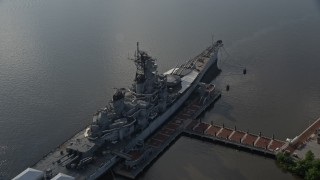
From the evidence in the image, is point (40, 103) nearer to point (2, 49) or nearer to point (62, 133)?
point (62, 133)

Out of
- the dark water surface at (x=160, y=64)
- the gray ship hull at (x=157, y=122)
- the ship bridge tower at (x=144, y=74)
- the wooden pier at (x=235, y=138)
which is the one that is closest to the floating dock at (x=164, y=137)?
the gray ship hull at (x=157, y=122)

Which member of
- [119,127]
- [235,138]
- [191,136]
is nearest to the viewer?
[119,127]

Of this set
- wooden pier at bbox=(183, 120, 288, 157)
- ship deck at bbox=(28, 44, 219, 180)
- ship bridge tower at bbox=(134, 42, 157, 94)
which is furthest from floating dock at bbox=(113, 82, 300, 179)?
ship bridge tower at bbox=(134, 42, 157, 94)

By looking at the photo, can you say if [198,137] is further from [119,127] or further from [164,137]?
[119,127]

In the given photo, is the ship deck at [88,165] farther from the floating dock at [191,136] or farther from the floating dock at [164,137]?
the floating dock at [191,136]

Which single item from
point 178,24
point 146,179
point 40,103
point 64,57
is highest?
point 178,24

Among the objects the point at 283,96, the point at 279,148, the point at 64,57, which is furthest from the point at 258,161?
the point at 64,57

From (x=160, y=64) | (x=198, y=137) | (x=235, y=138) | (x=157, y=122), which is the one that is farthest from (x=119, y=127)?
(x=160, y=64)
